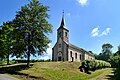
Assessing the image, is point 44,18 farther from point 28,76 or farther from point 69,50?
point 69,50

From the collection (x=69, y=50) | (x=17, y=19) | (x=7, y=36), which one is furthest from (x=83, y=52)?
(x=17, y=19)

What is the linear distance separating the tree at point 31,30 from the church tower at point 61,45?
24565 millimetres

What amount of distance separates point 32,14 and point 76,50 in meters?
33.4

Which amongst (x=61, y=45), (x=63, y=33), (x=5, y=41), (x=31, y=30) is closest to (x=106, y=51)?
(x=63, y=33)

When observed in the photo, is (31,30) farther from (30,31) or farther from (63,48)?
(63,48)

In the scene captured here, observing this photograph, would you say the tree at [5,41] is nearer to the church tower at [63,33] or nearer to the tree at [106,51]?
the church tower at [63,33]

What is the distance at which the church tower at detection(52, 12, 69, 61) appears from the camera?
7100cm

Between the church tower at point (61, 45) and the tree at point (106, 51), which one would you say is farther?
the tree at point (106, 51)

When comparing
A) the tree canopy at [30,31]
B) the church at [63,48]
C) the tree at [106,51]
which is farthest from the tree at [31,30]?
the tree at [106,51]

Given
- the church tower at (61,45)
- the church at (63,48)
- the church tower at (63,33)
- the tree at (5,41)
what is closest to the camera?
the tree at (5,41)

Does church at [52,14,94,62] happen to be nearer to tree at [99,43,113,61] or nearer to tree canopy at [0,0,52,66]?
tree canopy at [0,0,52,66]

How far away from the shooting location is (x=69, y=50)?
233 ft

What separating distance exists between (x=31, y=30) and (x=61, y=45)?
89.3ft

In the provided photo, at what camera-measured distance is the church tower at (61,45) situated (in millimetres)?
71000
